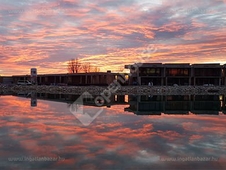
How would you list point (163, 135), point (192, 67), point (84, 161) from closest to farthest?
point (84, 161)
point (163, 135)
point (192, 67)

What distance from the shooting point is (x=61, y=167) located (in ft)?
29.3

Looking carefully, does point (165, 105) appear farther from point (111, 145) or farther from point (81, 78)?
point (81, 78)

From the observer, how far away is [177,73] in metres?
70.4

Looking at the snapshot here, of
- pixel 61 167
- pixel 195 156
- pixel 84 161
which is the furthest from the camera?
pixel 195 156

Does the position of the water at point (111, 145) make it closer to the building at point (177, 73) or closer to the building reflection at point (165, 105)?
the building reflection at point (165, 105)

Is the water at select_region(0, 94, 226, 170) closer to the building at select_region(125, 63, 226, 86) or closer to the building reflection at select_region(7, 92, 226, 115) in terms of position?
the building reflection at select_region(7, 92, 226, 115)

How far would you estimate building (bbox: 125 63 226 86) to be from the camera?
68750mm

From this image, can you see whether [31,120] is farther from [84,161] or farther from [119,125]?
[84,161]

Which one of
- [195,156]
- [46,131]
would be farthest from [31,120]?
[195,156]

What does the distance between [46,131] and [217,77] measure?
6498cm

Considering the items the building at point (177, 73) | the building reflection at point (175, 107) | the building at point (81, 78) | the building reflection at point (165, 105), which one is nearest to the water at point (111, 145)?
the building reflection at point (175, 107)

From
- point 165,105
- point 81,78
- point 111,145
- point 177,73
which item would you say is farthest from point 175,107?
point 81,78

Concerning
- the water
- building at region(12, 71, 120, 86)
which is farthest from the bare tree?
the water

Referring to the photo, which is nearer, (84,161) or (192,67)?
(84,161)
